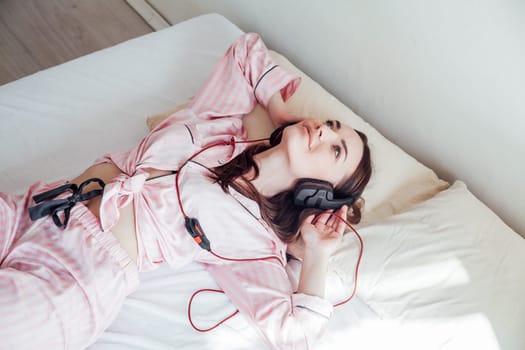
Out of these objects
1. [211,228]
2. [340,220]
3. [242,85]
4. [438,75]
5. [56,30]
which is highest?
[438,75]

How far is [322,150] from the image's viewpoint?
1158mm

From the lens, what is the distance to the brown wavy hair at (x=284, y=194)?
1226 millimetres

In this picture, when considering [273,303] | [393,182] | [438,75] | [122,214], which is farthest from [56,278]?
[438,75]

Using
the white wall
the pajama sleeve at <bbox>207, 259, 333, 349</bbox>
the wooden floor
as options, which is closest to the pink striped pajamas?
the pajama sleeve at <bbox>207, 259, 333, 349</bbox>

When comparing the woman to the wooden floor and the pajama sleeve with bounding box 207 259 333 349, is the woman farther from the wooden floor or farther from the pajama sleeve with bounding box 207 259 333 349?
the wooden floor

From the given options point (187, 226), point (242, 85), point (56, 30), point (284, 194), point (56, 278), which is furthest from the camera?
point (56, 30)

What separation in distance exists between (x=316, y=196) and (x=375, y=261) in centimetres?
21

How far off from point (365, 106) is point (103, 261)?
907 mm

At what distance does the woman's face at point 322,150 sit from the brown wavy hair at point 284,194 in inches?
1.3

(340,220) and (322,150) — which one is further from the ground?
(322,150)

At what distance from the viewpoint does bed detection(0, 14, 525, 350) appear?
1.05 m

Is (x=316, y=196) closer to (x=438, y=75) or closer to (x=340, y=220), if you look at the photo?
(x=340, y=220)

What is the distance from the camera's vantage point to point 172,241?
3.84ft

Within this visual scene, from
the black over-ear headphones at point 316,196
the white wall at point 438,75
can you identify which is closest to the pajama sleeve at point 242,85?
the white wall at point 438,75
